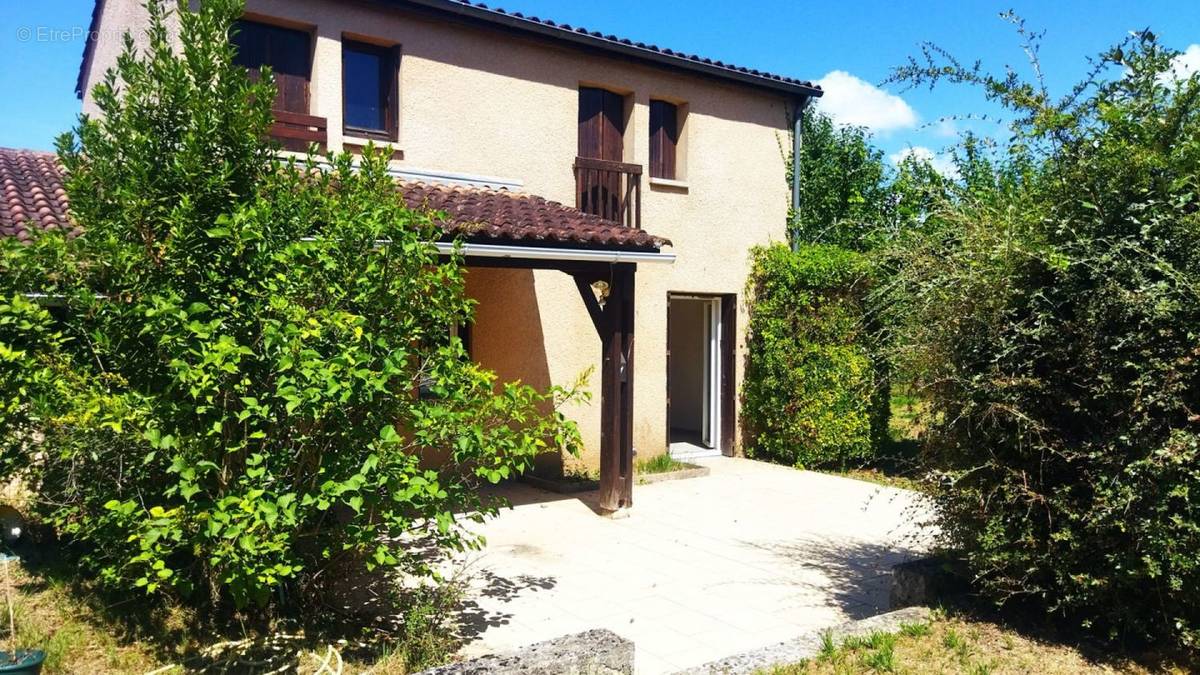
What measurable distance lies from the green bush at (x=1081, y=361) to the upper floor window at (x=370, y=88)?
6.57m

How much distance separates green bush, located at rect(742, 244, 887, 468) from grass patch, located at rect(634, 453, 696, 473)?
1.81 m

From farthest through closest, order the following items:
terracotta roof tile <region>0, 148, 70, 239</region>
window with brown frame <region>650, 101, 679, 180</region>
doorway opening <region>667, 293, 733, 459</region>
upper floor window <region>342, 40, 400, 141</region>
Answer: doorway opening <region>667, 293, 733, 459</region> → window with brown frame <region>650, 101, 679, 180</region> → upper floor window <region>342, 40, 400, 141</region> → terracotta roof tile <region>0, 148, 70, 239</region>

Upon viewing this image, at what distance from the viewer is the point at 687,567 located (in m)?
7.37

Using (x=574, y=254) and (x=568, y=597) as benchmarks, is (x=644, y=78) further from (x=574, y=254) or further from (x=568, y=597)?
(x=568, y=597)

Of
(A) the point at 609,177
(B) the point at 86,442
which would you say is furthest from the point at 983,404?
(A) the point at 609,177

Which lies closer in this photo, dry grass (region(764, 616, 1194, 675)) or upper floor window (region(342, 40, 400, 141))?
dry grass (region(764, 616, 1194, 675))

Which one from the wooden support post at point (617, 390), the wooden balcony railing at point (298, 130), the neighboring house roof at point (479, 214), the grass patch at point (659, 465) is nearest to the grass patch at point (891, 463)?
the grass patch at point (659, 465)

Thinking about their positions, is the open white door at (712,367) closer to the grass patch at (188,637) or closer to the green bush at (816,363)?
the green bush at (816,363)

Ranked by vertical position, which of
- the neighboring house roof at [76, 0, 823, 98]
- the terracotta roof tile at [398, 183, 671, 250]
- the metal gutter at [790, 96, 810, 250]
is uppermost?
the neighboring house roof at [76, 0, 823, 98]

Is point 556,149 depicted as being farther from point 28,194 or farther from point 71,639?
point 71,639

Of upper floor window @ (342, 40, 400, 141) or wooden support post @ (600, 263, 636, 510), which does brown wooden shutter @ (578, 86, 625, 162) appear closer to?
upper floor window @ (342, 40, 400, 141)

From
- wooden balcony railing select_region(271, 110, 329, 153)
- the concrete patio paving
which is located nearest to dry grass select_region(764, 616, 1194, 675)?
the concrete patio paving

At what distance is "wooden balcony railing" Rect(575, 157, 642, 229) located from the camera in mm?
11234

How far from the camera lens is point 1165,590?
4.66 m
